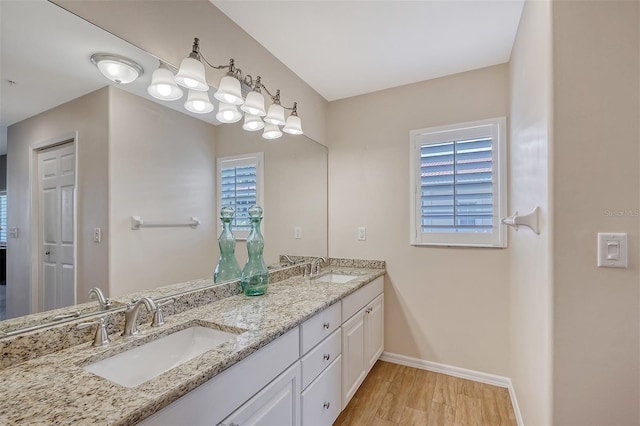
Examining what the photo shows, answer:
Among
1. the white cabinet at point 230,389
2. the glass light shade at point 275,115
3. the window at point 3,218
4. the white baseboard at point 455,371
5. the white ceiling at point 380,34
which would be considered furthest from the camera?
the white baseboard at point 455,371

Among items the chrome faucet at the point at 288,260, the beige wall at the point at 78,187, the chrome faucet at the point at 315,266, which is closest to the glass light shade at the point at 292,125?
the chrome faucet at the point at 288,260

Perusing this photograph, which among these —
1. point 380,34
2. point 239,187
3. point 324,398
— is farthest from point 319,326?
point 380,34

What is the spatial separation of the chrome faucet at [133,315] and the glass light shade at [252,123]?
1172 millimetres

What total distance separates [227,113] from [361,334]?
1705mm

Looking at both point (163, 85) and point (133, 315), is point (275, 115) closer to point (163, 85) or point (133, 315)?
point (163, 85)

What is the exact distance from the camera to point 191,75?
1.37 meters

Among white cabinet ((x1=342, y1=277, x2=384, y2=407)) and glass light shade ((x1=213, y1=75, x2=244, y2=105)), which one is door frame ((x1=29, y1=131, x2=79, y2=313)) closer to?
glass light shade ((x1=213, y1=75, x2=244, y2=105))

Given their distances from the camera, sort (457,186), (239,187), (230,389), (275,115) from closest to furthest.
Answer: (230,389) → (239,187) → (275,115) → (457,186)

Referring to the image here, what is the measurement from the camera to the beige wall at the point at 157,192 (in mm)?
1206

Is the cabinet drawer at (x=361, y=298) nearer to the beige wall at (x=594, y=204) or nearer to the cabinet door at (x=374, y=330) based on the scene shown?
the cabinet door at (x=374, y=330)

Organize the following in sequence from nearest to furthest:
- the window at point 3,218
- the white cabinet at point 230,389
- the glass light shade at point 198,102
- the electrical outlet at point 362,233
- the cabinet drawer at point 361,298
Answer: the white cabinet at point 230,389 → the window at point 3,218 → the glass light shade at point 198,102 → the cabinet drawer at point 361,298 → the electrical outlet at point 362,233

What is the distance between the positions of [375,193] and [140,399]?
2192 millimetres

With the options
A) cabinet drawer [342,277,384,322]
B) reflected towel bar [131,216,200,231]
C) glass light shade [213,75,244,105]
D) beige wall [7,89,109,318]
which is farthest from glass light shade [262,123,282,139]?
cabinet drawer [342,277,384,322]

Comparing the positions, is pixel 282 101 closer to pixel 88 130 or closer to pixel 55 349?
pixel 88 130
